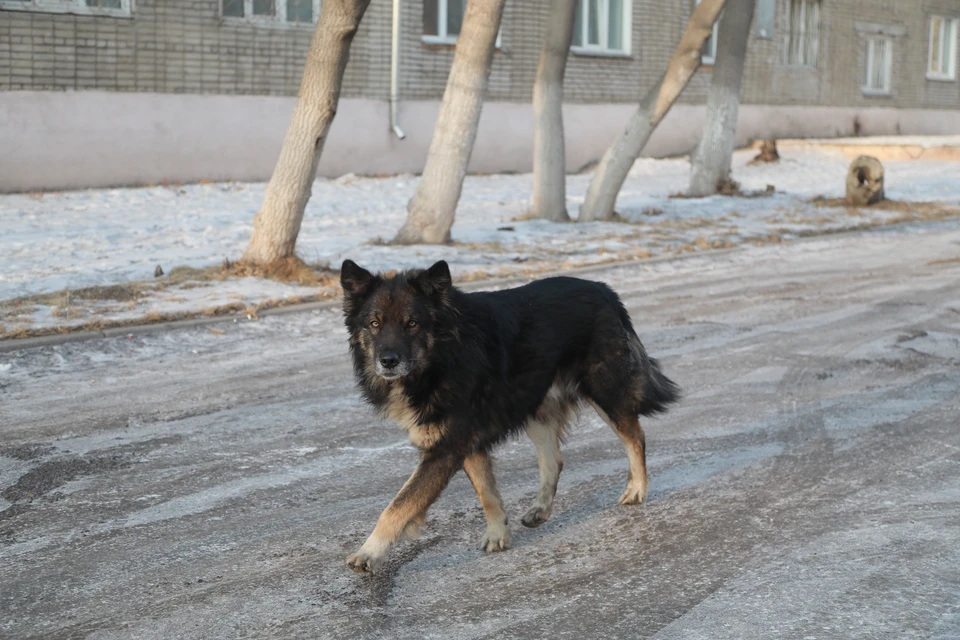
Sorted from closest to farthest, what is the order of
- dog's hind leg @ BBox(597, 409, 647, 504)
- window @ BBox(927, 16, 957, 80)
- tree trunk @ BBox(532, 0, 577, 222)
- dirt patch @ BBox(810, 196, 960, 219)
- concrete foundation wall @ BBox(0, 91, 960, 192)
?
dog's hind leg @ BBox(597, 409, 647, 504) → tree trunk @ BBox(532, 0, 577, 222) → concrete foundation wall @ BBox(0, 91, 960, 192) → dirt patch @ BBox(810, 196, 960, 219) → window @ BBox(927, 16, 957, 80)

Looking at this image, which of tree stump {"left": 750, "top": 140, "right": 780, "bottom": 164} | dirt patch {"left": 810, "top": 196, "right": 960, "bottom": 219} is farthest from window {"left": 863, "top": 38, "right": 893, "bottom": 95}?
dirt patch {"left": 810, "top": 196, "right": 960, "bottom": 219}

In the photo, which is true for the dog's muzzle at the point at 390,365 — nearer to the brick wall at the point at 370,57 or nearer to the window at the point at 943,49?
the brick wall at the point at 370,57

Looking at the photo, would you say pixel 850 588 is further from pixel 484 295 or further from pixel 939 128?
pixel 939 128

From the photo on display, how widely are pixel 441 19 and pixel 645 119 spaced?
8.31 meters

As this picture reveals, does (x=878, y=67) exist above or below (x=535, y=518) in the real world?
above

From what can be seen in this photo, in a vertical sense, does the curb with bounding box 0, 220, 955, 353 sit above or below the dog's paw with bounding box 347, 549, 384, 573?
above

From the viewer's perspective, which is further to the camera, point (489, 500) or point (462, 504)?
point (462, 504)

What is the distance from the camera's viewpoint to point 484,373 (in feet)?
16.5

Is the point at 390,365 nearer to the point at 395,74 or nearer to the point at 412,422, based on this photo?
the point at 412,422

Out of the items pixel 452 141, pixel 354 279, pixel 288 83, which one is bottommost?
pixel 354 279

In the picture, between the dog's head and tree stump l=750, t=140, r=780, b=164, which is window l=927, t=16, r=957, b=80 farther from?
the dog's head

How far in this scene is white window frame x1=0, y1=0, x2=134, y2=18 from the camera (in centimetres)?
1775

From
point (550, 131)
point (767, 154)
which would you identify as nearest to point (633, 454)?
point (550, 131)

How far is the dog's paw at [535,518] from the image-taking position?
5469mm
